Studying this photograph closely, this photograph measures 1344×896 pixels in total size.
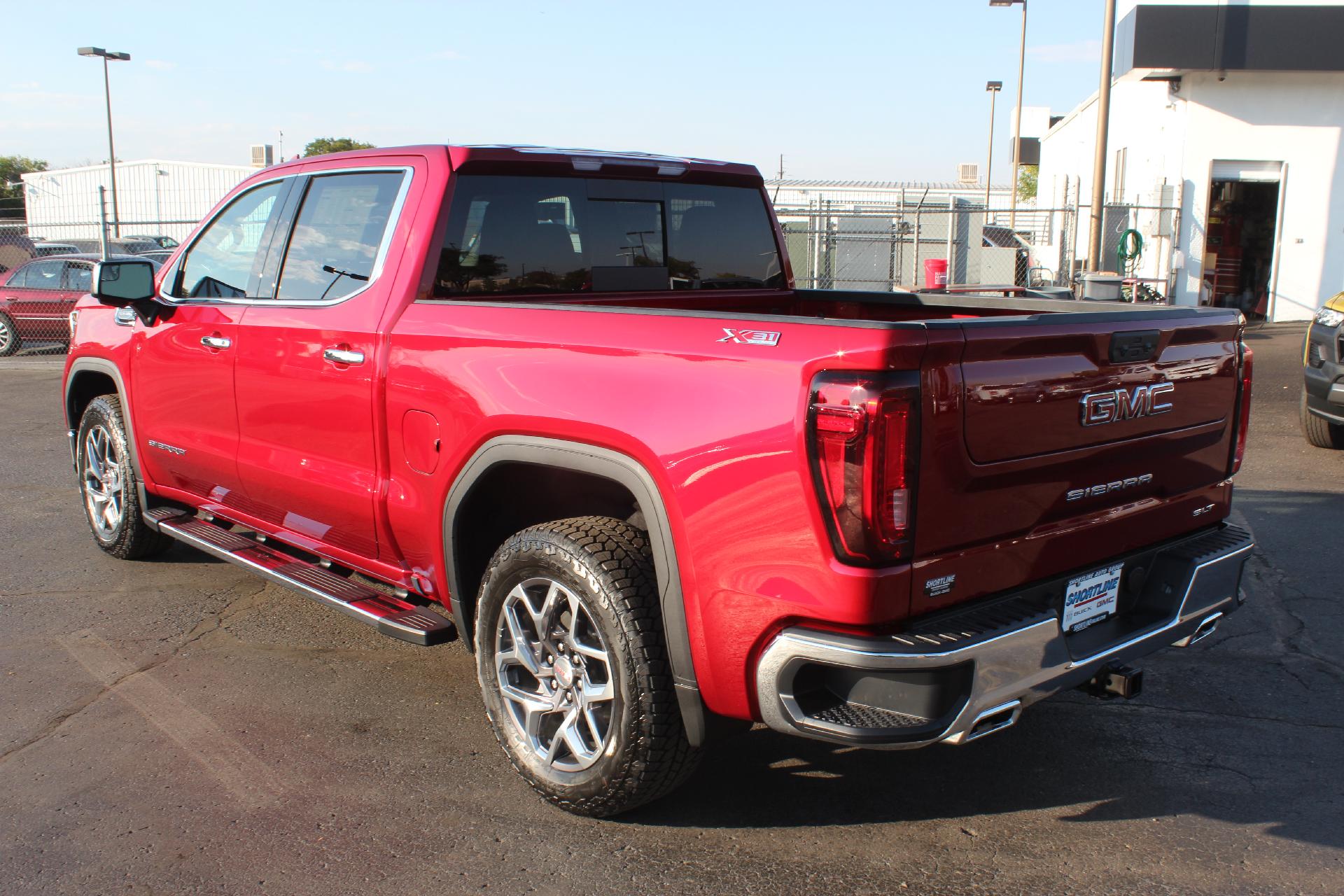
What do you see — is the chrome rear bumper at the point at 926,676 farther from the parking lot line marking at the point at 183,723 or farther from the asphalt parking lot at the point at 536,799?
the parking lot line marking at the point at 183,723

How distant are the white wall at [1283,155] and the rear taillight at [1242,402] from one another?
1657 centimetres

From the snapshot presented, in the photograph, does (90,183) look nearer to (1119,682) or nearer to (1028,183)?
(1028,183)

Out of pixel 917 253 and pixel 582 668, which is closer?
pixel 582 668

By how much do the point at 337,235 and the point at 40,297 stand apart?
14.9 m

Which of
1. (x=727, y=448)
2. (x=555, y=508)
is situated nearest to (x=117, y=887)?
(x=555, y=508)

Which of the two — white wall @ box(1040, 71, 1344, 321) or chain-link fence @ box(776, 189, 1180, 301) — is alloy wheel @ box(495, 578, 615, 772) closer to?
chain-link fence @ box(776, 189, 1180, 301)

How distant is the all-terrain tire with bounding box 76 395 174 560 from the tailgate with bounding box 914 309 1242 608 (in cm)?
440

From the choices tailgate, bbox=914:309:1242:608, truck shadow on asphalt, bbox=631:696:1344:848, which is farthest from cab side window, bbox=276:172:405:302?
tailgate, bbox=914:309:1242:608

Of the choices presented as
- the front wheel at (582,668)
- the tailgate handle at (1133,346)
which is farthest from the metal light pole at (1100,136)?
the front wheel at (582,668)

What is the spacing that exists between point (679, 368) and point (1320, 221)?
65.8 feet

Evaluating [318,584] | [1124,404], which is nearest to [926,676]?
[1124,404]

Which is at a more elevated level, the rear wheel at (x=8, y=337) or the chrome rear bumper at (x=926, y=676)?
the chrome rear bumper at (x=926, y=676)

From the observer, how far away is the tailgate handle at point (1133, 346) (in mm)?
3059

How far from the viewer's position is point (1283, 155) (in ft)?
63.2
